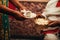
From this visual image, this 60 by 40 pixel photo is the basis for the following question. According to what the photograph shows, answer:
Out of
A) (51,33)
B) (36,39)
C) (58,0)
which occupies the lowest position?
(36,39)

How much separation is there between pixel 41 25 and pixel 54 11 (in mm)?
181

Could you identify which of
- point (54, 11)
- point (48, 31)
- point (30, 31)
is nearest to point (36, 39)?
point (30, 31)

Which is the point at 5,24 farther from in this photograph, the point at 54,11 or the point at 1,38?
the point at 54,11

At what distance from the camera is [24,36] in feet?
6.29

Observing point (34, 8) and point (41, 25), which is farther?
point (34, 8)

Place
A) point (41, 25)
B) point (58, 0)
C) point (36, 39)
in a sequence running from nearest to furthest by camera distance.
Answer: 1. point (41, 25)
2. point (58, 0)
3. point (36, 39)

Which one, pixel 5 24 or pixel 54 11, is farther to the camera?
pixel 5 24

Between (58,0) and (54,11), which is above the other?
(58,0)

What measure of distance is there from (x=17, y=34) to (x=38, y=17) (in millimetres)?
484

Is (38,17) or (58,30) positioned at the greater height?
(38,17)

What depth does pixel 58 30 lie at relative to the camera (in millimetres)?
1619

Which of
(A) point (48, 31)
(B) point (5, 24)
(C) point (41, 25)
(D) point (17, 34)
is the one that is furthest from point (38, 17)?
(D) point (17, 34)

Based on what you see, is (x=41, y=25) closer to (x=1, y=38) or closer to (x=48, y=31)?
(x=48, y=31)

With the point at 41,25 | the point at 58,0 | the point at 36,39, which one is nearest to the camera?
the point at 41,25
